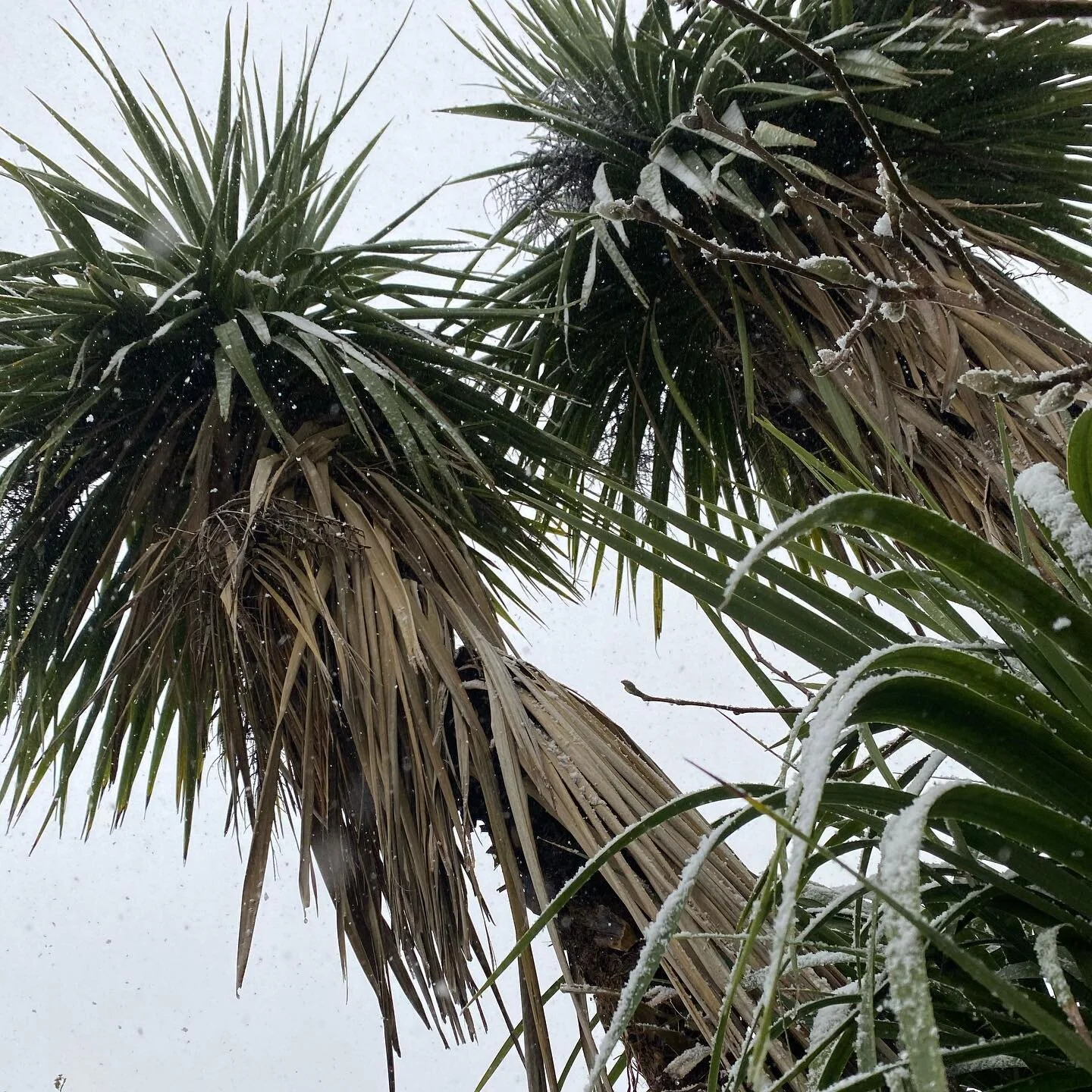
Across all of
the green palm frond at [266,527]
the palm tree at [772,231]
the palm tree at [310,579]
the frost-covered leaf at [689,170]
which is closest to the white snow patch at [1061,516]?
the palm tree at [310,579]

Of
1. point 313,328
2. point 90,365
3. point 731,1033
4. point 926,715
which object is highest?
point 90,365

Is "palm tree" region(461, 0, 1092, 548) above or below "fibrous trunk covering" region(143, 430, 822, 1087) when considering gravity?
above

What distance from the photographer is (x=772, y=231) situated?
1.83m

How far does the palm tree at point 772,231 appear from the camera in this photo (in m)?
1.78

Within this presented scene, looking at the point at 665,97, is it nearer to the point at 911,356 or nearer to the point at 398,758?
the point at 911,356

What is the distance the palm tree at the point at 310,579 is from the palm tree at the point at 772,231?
0.34m

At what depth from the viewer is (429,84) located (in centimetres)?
2270

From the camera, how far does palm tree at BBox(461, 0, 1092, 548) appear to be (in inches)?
Result: 70.1

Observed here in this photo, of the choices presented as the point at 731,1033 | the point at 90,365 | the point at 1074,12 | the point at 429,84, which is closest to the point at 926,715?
the point at 1074,12

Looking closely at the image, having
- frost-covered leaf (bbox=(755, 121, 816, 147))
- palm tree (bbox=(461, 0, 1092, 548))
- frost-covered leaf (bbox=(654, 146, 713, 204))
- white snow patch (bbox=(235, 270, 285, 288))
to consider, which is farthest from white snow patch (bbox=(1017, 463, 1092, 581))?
white snow patch (bbox=(235, 270, 285, 288))

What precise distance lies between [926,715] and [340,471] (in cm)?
141

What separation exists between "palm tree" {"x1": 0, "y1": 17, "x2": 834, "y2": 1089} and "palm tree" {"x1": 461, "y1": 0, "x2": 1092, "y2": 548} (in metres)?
0.34

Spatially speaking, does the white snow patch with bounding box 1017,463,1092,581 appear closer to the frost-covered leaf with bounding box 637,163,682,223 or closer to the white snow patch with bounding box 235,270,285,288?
the frost-covered leaf with bounding box 637,163,682,223

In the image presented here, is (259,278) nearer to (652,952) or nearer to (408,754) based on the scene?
(408,754)
